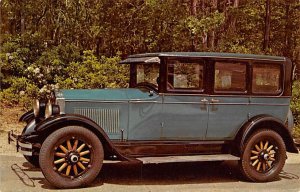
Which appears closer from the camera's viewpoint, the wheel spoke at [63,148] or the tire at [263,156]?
the wheel spoke at [63,148]

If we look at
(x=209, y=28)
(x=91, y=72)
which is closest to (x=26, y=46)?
(x=91, y=72)

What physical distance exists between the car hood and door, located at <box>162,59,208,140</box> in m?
0.31

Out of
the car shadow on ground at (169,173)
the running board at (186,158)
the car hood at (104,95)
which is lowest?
the car shadow on ground at (169,173)

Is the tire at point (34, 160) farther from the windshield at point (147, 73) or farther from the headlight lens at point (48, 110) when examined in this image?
the windshield at point (147, 73)

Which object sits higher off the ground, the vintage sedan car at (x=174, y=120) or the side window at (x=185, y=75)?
the side window at (x=185, y=75)

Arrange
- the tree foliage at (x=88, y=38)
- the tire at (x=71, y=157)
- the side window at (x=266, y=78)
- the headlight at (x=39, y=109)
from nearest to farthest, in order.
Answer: the tire at (x=71, y=157) → the headlight at (x=39, y=109) → the side window at (x=266, y=78) → the tree foliage at (x=88, y=38)

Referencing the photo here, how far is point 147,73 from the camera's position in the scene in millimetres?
6598

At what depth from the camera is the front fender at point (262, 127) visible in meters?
6.19

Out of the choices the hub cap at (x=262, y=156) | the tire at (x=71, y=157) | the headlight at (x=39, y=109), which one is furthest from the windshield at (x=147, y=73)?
the hub cap at (x=262, y=156)

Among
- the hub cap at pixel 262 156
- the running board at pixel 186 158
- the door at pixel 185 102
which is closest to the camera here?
the running board at pixel 186 158

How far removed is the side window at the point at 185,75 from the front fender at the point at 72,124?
1.19m

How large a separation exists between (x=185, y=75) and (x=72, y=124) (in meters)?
1.80

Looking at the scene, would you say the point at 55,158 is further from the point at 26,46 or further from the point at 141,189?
the point at 26,46

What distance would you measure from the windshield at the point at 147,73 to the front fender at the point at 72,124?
1.17m
